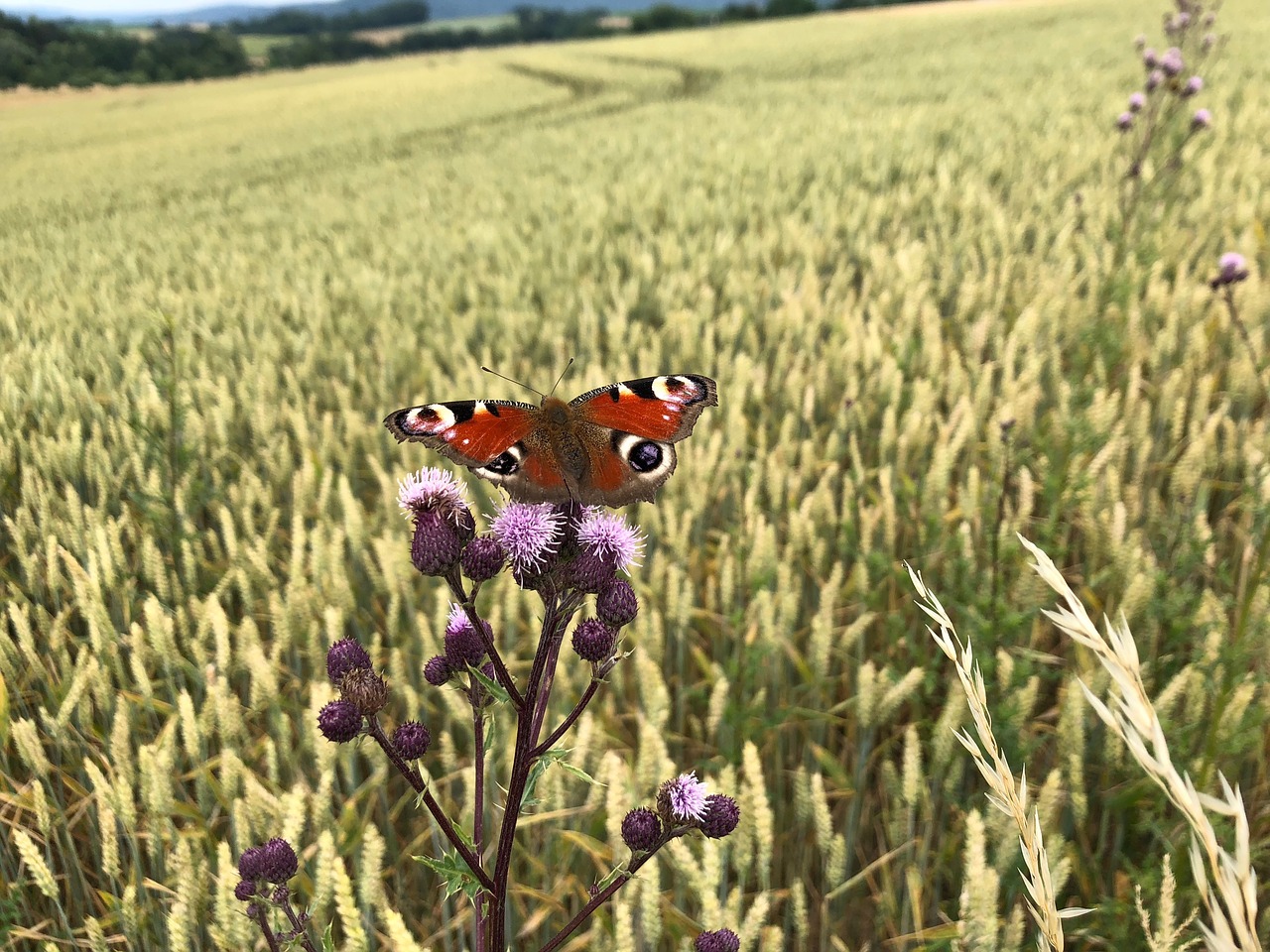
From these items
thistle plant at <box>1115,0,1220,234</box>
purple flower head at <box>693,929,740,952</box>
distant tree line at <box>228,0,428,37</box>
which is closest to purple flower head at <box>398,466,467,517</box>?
purple flower head at <box>693,929,740,952</box>

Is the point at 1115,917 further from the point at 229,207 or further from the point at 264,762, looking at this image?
the point at 229,207

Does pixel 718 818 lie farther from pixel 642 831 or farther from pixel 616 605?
pixel 616 605

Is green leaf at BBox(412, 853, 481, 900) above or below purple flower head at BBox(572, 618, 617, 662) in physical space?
below

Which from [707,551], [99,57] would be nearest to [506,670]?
[707,551]

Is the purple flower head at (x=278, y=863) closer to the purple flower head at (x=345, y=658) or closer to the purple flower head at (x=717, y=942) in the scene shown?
the purple flower head at (x=345, y=658)

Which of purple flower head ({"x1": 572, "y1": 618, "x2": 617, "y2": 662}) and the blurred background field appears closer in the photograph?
purple flower head ({"x1": 572, "y1": 618, "x2": 617, "y2": 662})

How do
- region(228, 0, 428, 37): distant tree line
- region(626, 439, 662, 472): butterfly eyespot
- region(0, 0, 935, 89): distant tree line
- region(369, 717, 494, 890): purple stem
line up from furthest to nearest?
region(228, 0, 428, 37): distant tree line < region(0, 0, 935, 89): distant tree line < region(626, 439, 662, 472): butterfly eyespot < region(369, 717, 494, 890): purple stem

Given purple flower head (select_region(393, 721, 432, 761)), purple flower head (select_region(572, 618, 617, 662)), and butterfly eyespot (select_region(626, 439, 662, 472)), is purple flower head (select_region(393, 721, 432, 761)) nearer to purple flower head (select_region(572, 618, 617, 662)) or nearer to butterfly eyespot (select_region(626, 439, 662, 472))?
purple flower head (select_region(572, 618, 617, 662))

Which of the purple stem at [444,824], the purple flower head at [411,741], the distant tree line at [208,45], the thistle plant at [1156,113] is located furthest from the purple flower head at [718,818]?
the distant tree line at [208,45]
